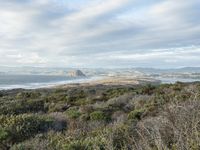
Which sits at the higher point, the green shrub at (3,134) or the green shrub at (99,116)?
the green shrub at (3,134)

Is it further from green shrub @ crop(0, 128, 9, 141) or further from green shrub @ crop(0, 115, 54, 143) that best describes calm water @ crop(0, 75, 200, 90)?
green shrub @ crop(0, 128, 9, 141)

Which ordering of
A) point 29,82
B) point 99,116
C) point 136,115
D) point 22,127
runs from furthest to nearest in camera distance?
1. point 29,82
2. point 99,116
3. point 136,115
4. point 22,127

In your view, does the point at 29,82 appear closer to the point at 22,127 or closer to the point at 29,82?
the point at 29,82

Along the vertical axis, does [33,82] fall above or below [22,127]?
A: below

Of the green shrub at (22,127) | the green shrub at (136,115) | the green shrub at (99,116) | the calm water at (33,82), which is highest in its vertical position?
the green shrub at (22,127)

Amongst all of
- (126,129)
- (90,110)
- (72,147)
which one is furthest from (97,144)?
(90,110)

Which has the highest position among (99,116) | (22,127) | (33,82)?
(22,127)

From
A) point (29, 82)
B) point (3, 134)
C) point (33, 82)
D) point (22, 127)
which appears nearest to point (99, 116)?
point (22, 127)

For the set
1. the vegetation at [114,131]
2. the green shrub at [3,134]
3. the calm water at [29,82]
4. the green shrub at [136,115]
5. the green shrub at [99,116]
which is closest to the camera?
the vegetation at [114,131]

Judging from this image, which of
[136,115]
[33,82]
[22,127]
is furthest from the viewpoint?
[33,82]

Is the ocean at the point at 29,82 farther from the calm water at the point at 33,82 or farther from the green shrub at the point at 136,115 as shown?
the green shrub at the point at 136,115

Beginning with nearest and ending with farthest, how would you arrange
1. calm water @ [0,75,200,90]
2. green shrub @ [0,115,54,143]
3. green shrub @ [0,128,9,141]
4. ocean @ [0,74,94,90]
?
green shrub @ [0,128,9,141], green shrub @ [0,115,54,143], calm water @ [0,75,200,90], ocean @ [0,74,94,90]

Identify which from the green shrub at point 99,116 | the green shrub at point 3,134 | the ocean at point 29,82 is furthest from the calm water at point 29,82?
the green shrub at point 3,134

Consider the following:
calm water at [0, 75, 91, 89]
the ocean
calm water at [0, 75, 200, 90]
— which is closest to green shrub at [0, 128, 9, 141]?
the ocean
